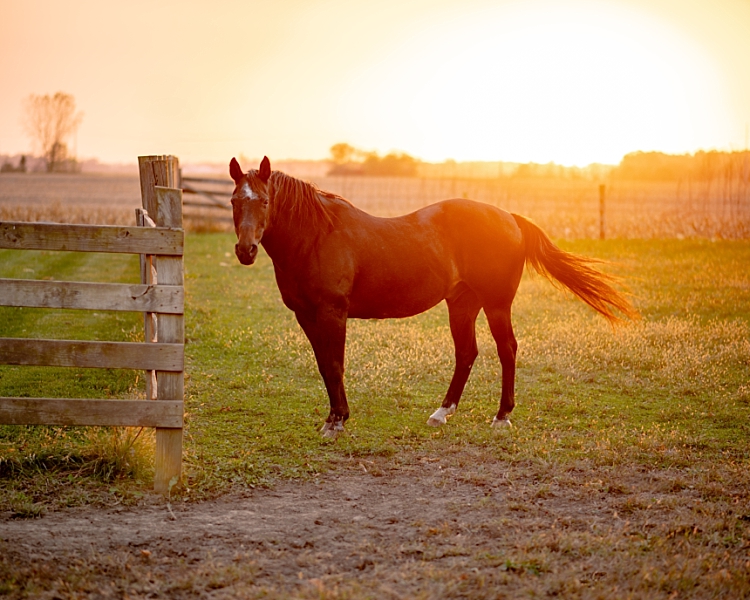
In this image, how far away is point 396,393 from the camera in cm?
754

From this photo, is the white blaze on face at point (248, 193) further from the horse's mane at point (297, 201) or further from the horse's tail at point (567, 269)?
the horse's tail at point (567, 269)

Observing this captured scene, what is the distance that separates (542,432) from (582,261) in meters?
2.09

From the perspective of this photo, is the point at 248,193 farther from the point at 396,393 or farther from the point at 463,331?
the point at 396,393

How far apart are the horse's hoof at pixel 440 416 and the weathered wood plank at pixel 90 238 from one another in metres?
3.04

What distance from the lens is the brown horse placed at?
589cm

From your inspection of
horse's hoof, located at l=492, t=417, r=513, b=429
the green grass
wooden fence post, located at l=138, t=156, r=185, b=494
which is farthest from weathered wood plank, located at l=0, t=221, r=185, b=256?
horse's hoof, located at l=492, t=417, r=513, b=429

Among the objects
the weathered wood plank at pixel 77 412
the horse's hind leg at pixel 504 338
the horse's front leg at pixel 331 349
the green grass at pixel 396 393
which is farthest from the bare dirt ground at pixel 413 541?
the horse's hind leg at pixel 504 338

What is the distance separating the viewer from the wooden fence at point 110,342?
15.1ft

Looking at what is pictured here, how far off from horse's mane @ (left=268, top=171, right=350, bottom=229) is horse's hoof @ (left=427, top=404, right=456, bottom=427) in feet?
6.76

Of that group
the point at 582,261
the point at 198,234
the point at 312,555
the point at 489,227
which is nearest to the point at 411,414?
the point at 489,227

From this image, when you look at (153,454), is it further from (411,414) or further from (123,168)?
(123,168)

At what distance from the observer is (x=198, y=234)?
24.9 metres

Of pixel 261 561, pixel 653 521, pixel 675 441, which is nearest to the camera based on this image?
pixel 261 561

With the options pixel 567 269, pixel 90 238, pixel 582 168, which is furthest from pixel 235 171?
pixel 582 168
